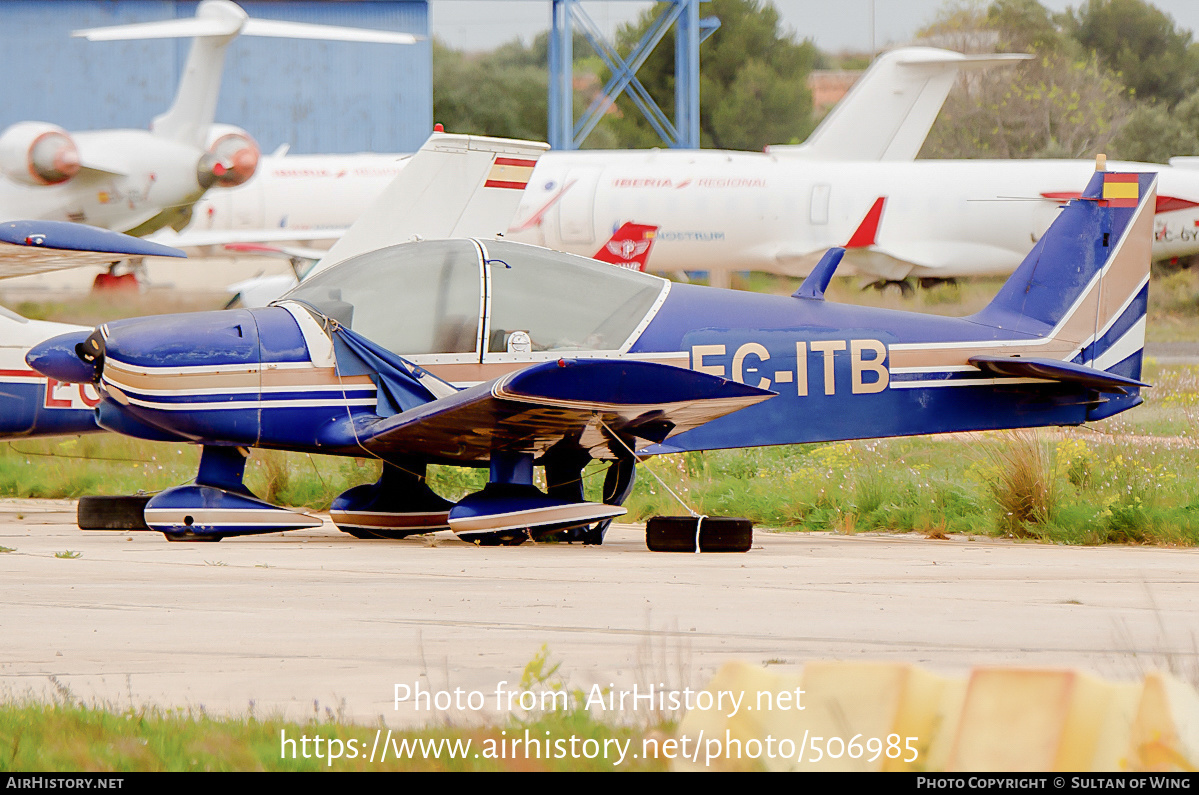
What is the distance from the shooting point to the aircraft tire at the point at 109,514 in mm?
9016

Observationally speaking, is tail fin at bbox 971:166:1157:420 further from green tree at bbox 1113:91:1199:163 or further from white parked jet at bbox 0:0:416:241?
green tree at bbox 1113:91:1199:163

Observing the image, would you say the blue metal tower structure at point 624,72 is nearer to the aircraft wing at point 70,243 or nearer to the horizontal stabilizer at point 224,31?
the horizontal stabilizer at point 224,31

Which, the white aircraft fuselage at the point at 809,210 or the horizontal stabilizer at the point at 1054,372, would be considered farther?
the white aircraft fuselage at the point at 809,210

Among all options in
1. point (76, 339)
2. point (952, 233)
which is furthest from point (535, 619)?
point (952, 233)

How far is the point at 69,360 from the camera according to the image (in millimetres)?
8031

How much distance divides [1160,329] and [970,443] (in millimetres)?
21330

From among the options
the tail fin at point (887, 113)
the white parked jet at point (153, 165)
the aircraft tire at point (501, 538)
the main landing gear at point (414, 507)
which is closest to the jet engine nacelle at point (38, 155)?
the white parked jet at point (153, 165)

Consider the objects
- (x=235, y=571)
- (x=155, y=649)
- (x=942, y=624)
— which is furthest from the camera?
(x=235, y=571)

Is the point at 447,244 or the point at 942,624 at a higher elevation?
the point at 447,244

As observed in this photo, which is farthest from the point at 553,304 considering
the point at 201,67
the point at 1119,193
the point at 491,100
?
the point at 491,100

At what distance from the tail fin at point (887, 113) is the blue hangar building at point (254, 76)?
17.6 meters

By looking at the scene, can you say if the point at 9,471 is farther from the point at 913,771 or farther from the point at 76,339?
the point at 913,771

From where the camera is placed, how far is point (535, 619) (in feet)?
16.1

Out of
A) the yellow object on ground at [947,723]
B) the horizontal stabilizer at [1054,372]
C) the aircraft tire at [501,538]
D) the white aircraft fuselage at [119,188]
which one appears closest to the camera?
the yellow object on ground at [947,723]
